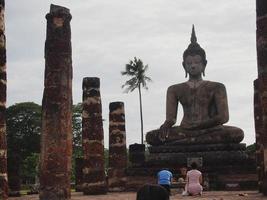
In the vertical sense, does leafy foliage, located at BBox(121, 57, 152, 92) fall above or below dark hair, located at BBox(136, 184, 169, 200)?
A: above

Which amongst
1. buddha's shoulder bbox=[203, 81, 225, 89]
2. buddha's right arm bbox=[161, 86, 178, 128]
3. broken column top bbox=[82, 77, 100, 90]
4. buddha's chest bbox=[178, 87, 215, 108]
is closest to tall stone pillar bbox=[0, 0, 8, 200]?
broken column top bbox=[82, 77, 100, 90]

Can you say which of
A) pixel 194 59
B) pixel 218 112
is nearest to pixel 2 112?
pixel 218 112

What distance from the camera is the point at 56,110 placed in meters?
11.7

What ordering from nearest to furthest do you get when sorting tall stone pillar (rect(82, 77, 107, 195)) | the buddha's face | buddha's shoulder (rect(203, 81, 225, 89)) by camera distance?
1. tall stone pillar (rect(82, 77, 107, 195))
2. buddha's shoulder (rect(203, 81, 225, 89))
3. the buddha's face

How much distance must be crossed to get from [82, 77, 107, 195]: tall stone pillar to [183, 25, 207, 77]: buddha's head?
21.1 feet

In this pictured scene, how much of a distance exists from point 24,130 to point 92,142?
1236 inches

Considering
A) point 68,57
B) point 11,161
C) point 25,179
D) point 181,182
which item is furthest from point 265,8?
point 25,179

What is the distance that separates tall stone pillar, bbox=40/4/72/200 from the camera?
37.7ft

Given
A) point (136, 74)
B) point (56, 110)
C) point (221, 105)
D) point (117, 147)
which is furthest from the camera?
point (136, 74)

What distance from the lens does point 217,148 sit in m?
20.0

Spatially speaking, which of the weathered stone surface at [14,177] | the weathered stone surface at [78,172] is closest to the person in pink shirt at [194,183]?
the weathered stone surface at [14,177]

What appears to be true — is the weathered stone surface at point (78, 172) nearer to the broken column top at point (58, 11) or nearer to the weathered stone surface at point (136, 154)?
the weathered stone surface at point (136, 154)

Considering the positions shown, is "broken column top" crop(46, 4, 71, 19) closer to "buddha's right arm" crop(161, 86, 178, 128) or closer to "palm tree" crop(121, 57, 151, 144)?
"buddha's right arm" crop(161, 86, 178, 128)

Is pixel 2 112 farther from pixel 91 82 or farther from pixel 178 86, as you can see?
pixel 178 86
